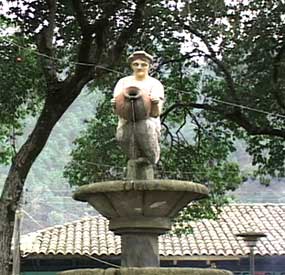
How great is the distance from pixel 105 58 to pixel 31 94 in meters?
Answer: 2.69

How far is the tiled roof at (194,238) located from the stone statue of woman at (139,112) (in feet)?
38.1

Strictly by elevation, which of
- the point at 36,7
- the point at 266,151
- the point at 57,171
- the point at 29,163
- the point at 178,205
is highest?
the point at 57,171

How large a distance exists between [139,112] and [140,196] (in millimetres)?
886

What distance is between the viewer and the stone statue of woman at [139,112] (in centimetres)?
734

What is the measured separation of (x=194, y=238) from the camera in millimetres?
20156

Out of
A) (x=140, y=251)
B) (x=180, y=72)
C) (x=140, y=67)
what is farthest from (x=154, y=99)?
(x=180, y=72)

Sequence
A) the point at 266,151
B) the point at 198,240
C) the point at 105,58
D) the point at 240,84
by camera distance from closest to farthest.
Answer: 1. the point at 105,58
2. the point at 240,84
3. the point at 266,151
4. the point at 198,240

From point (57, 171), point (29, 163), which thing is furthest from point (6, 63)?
point (57, 171)

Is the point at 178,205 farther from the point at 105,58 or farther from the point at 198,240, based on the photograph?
the point at 198,240

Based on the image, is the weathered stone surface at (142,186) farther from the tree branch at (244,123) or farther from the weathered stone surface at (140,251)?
the tree branch at (244,123)

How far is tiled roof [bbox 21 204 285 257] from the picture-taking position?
18953 mm

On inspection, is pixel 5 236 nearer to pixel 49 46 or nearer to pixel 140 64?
pixel 49 46

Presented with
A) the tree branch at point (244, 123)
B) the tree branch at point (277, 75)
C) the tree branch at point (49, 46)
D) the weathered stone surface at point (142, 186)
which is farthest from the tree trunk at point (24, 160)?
the weathered stone surface at point (142, 186)

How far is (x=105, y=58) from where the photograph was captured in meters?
12.5
